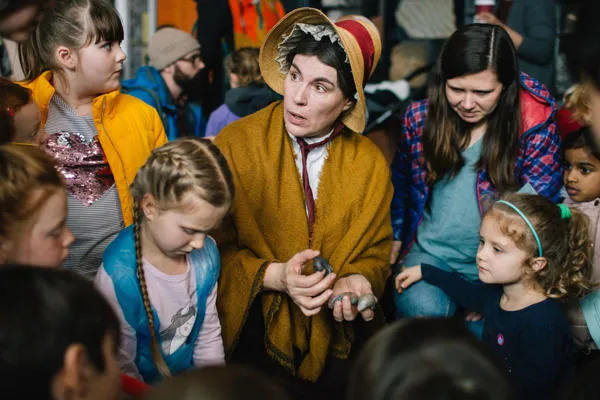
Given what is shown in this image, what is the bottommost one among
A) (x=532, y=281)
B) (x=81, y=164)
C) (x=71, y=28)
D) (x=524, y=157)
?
(x=532, y=281)

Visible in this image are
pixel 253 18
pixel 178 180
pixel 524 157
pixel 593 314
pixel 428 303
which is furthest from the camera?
pixel 253 18

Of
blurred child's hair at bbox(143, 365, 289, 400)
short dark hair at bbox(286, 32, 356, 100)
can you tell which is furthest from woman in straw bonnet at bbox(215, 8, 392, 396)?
blurred child's hair at bbox(143, 365, 289, 400)

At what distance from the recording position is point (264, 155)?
8.69 feet

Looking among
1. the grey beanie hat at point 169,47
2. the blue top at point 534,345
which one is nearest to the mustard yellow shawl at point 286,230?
the blue top at point 534,345

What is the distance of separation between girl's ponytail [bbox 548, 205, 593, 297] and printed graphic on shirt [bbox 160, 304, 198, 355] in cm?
134

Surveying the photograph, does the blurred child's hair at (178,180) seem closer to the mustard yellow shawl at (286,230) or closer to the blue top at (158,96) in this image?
the mustard yellow shawl at (286,230)

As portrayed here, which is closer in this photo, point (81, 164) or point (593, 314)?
point (81, 164)

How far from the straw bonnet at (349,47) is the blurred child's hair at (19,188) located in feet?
3.68

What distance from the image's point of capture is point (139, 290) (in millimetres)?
2152

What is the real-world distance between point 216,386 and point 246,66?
12.1 feet

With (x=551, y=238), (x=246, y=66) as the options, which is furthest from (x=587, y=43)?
(x=246, y=66)

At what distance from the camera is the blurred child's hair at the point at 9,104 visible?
211 cm

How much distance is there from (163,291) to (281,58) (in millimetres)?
1069

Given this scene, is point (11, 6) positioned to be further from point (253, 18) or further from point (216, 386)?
point (253, 18)
